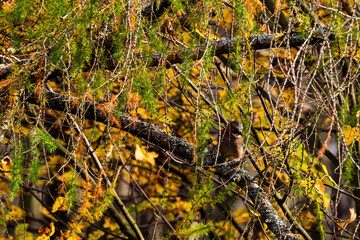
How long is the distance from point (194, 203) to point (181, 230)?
13cm

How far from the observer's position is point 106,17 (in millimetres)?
1352

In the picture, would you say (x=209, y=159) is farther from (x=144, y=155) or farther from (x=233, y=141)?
(x=144, y=155)

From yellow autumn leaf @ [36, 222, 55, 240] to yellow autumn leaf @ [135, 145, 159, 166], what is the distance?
82 cm

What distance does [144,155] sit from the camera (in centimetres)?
351

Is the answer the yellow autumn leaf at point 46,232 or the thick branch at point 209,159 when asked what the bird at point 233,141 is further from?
the yellow autumn leaf at point 46,232

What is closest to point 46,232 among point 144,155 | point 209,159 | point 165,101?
point 144,155

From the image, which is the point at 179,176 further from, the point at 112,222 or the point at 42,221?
the point at 42,221

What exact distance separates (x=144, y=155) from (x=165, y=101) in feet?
7.17

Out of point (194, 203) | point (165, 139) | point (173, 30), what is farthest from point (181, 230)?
point (173, 30)

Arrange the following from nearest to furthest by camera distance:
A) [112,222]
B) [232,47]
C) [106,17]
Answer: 1. [106,17]
2. [232,47]
3. [112,222]

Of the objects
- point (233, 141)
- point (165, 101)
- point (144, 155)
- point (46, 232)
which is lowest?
point (46, 232)

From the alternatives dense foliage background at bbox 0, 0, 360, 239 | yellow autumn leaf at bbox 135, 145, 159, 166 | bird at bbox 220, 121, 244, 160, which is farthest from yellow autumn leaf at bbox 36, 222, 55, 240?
bird at bbox 220, 121, 244, 160

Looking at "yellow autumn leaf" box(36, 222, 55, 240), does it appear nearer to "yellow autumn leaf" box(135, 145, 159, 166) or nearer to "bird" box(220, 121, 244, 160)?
"yellow autumn leaf" box(135, 145, 159, 166)

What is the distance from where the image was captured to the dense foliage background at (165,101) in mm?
1360
